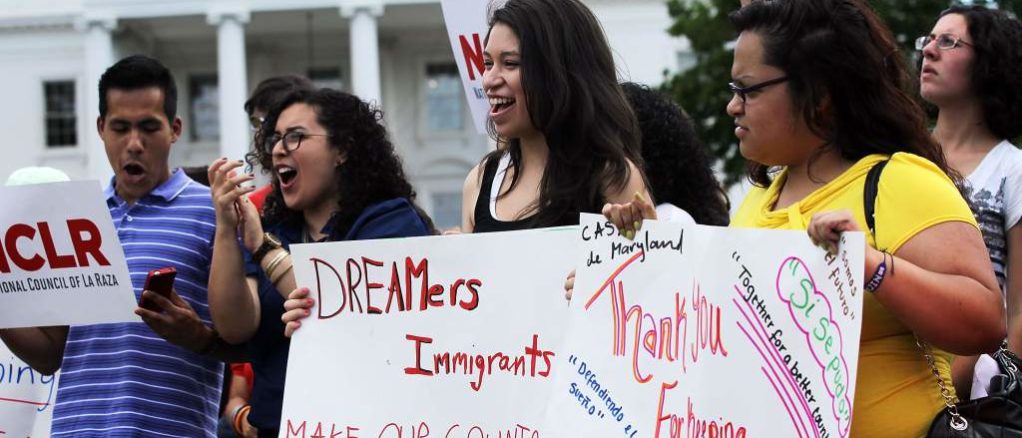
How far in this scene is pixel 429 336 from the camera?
371 cm

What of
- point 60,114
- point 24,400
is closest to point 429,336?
point 24,400

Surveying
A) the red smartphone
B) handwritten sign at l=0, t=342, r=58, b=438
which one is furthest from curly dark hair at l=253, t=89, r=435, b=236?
handwritten sign at l=0, t=342, r=58, b=438

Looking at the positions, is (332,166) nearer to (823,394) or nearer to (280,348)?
(280,348)

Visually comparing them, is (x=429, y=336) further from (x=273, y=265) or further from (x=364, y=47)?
(x=364, y=47)

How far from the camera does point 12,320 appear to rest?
453 centimetres

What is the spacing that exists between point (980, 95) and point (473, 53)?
5.80ft

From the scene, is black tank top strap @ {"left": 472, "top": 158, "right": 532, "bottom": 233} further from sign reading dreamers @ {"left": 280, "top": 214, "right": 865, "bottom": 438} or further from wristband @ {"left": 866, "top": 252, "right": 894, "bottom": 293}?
wristband @ {"left": 866, "top": 252, "right": 894, "bottom": 293}

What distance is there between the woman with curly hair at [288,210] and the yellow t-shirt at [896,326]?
5.54 feet

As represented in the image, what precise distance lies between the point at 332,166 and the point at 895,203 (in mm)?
2056

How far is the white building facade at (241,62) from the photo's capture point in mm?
43531

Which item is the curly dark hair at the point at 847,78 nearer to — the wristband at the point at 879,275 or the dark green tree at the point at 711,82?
the wristband at the point at 879,275

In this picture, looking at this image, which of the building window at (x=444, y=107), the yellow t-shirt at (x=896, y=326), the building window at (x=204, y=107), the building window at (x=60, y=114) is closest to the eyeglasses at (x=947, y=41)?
the yellow t-shirt at (x=896, y=326)

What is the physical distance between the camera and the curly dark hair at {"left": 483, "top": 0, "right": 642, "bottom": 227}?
12.2ft

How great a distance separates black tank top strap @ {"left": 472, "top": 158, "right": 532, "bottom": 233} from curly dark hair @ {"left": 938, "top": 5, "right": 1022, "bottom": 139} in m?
1.63
